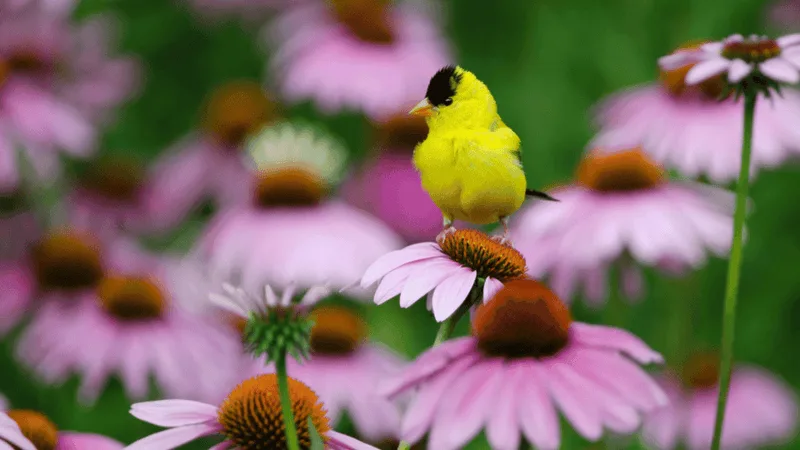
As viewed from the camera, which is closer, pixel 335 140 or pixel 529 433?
pixel 529 433

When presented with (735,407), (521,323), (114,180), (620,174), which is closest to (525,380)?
(521,323)

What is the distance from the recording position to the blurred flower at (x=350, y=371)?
59.4 inches

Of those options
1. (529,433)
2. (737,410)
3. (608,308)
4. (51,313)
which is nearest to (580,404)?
(529,433)

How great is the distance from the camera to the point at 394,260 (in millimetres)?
650

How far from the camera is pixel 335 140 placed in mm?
2328

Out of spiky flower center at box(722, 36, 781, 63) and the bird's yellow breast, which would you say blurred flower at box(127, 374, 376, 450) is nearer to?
the bird's yellow breast

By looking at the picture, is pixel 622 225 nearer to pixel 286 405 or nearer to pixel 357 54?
pixel 286 405

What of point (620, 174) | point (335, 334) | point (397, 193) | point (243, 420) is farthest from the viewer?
point (397, 193)

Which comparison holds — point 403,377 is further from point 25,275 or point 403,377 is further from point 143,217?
point 143,217

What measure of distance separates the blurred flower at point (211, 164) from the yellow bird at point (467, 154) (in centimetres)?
158

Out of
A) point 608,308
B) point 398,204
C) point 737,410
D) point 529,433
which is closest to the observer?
point 529,433

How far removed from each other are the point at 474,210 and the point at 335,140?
5.66 feet

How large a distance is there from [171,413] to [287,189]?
125cm

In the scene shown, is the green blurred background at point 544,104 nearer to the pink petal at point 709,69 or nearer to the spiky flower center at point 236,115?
the spiky flower center at point 236,115
